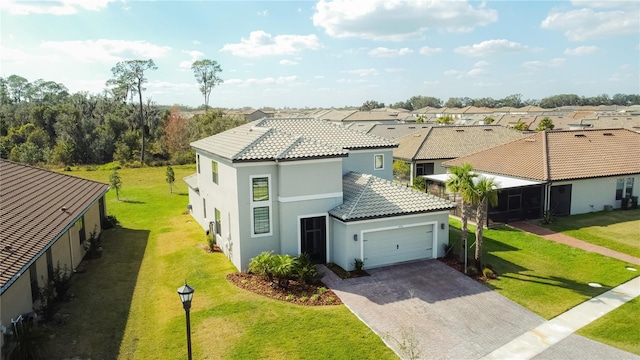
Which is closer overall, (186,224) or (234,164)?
(234,164)

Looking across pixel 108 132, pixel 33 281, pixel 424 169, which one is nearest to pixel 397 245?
pixel 33 281

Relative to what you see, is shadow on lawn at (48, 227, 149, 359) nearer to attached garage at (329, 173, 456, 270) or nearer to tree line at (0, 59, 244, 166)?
attached garage at (329, 173, 456, 270)

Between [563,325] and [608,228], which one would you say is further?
[608,228]

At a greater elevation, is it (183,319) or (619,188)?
(619,188)

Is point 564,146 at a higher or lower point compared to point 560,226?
higher

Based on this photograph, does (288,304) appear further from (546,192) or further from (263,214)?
(546,192)

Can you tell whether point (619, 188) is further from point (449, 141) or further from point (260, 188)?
point (260, 188)

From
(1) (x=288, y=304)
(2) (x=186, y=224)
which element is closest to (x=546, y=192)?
(1) (x=288, y=304)

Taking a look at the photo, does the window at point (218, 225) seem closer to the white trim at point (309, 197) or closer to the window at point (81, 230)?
the white trim at point (309, 197)
